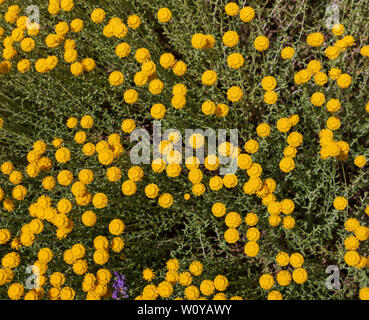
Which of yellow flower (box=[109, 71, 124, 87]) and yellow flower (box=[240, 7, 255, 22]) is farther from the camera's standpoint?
yellow flower (box=[109, 71, 124, 87])

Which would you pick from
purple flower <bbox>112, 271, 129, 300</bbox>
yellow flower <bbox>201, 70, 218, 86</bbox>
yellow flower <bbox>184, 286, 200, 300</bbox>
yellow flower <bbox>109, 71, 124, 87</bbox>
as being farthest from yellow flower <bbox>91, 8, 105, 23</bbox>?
yellow flower <bbox>184, 286, 200, 300</bbox>

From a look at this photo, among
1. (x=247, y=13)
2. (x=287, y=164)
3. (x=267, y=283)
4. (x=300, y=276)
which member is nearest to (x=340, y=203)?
(x=287, y=164)

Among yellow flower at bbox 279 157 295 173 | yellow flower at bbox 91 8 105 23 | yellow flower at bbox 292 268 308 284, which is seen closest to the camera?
yellow flower at bbox 292 268 308 284

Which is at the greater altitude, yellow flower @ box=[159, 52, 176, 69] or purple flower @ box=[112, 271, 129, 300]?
yellow flower @ box=[159, 52, 176, 69]

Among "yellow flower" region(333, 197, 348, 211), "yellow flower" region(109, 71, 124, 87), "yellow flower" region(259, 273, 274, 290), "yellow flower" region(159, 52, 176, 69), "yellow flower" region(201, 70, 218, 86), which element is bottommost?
"yellow flower" region(259, 273, 274, 290)

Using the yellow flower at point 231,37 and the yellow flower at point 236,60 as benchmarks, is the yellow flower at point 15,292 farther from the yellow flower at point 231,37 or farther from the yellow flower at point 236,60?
the yellow flower at point 231,37

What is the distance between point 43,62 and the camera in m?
2.73

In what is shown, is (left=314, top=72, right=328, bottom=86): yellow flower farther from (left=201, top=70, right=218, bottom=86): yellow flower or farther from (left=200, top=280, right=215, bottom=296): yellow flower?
(left=200, top=280, right=215, bottom=296): yellow flower

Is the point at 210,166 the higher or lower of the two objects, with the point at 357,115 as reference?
lower

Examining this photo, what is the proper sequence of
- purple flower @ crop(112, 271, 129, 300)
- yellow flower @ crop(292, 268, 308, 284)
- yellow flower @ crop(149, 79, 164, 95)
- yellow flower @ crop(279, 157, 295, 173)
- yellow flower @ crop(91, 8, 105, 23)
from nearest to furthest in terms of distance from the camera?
yellow flower @ crop(292, 268, 308, 284), yellow flower @ crop(279, 157, 295, 173), yellow flower @ crop(149, 79, 164, 95), purple flower @ crop(112, 271, 129, 300), yellow flower @ crop(91, 8, 105, 23)

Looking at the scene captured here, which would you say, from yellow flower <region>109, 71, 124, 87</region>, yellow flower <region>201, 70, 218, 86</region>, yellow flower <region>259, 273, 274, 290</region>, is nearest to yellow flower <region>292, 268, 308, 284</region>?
yellow flower <region>259, 273, 274, 290</region>

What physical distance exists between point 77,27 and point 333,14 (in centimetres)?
193
